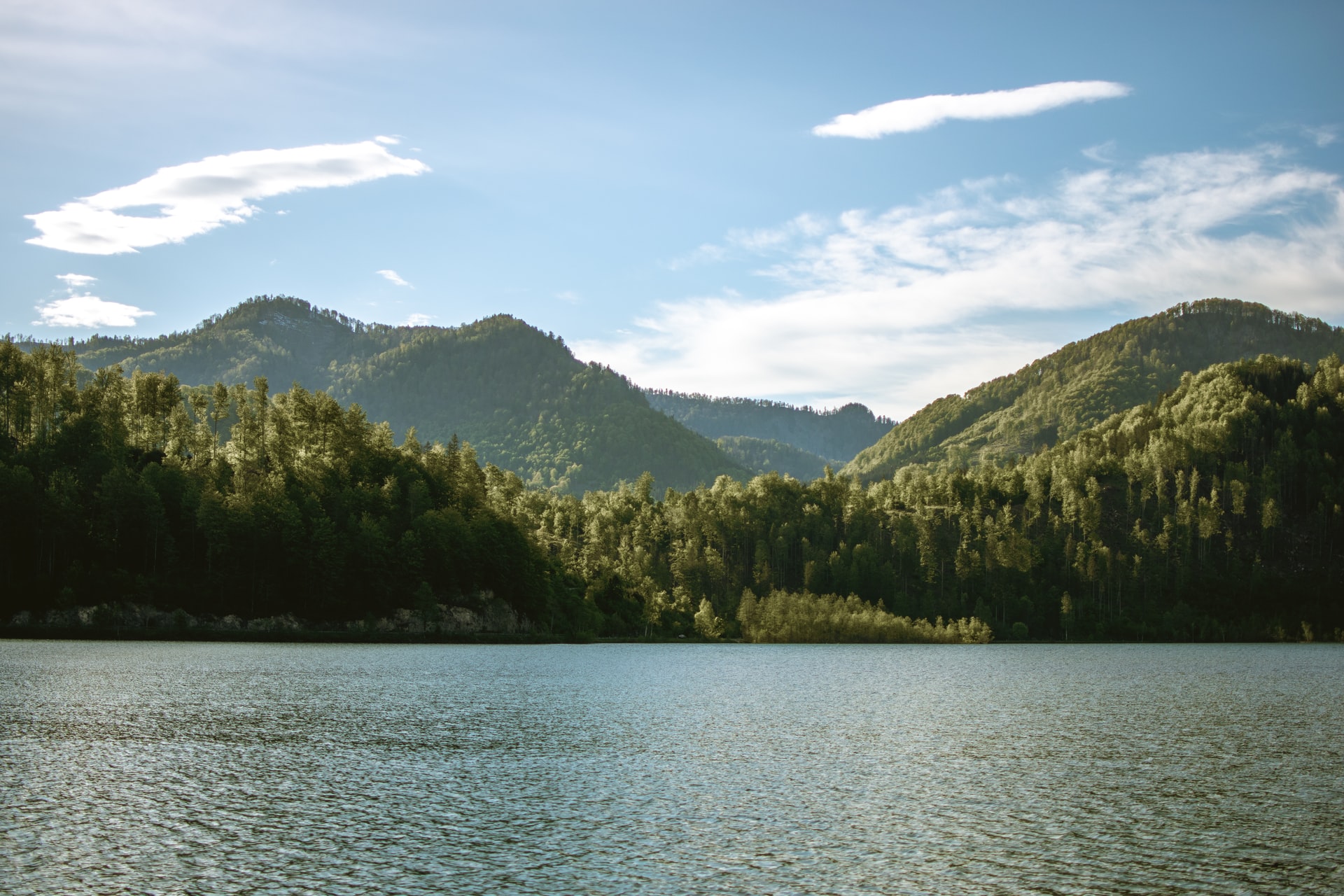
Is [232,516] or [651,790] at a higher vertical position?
[232,516]

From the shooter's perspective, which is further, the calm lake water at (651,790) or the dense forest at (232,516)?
the dense forest at (232,516)

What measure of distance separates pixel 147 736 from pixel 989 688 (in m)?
70.0

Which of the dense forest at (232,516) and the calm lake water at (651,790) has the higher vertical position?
the dense forest at (232,516)

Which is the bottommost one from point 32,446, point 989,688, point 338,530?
point 989,688

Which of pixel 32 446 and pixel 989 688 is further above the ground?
pixel 32 446

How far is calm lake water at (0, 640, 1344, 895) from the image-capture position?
1107 inches

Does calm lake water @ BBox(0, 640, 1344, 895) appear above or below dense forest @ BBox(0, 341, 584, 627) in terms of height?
below

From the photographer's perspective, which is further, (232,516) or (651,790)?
(232,516)

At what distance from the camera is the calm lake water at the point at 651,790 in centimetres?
2811

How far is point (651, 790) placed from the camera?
40.4 m

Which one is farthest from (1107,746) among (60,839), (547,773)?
(60,839)

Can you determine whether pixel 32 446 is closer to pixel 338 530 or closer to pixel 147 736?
pixel 338 530

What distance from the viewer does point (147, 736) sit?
173 feet

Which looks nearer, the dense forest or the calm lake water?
the calm lake water
